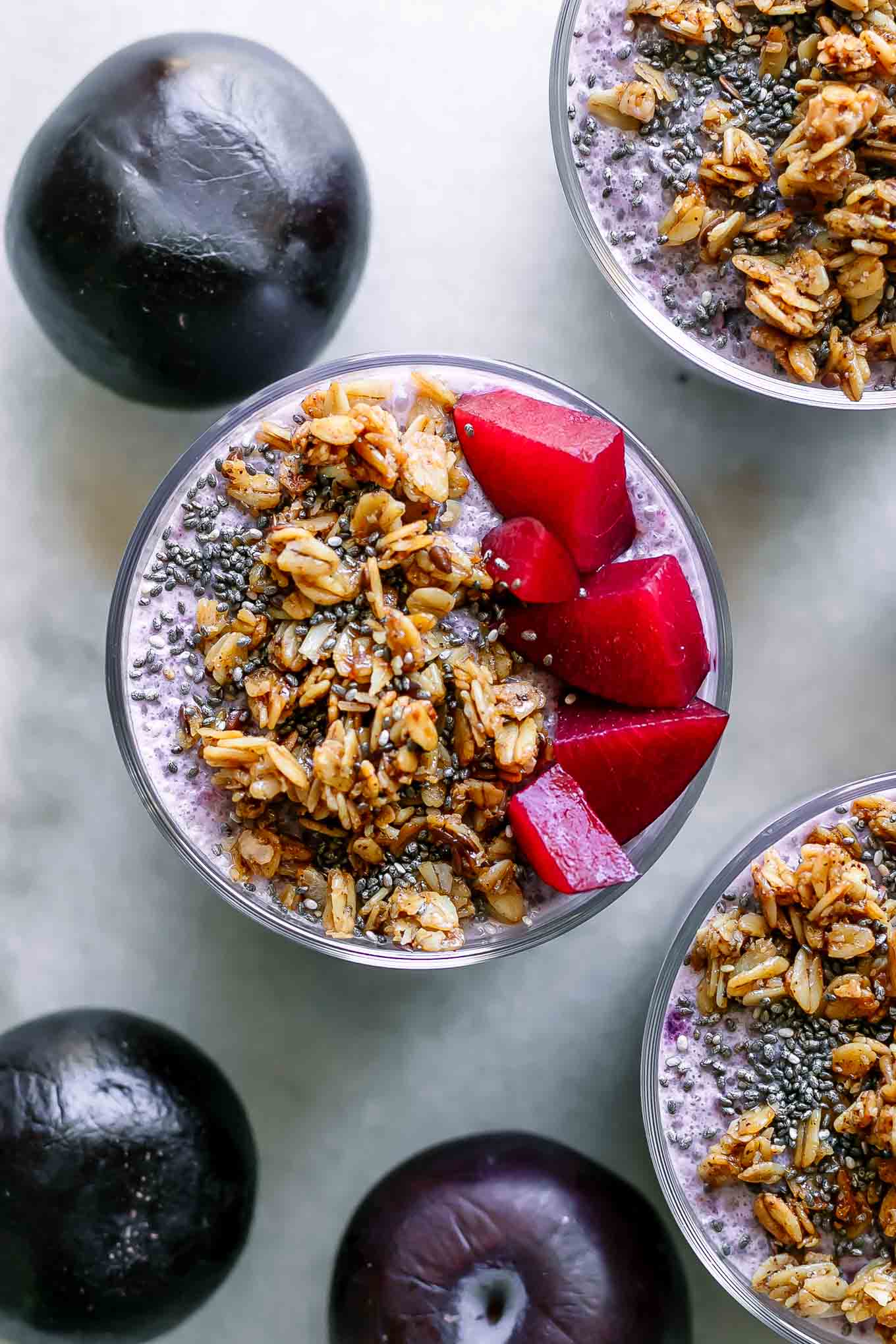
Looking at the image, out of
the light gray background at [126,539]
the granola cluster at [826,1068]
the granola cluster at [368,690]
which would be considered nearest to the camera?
the granola cluster at [368,690]

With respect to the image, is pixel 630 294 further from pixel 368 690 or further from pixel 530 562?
pixel 368 690

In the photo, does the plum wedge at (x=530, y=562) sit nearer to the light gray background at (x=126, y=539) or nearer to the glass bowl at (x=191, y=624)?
the glass bowl at (x=191, y=624)

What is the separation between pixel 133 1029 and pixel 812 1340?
1.00 meters

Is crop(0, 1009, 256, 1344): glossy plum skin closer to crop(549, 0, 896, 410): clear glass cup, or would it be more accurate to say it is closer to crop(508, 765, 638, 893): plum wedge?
crop(508, 765, 638, 893): plum wedge

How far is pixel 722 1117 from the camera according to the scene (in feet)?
5.21

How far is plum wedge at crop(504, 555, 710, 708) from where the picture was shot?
1453 millimetres

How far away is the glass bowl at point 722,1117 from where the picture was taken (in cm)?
160

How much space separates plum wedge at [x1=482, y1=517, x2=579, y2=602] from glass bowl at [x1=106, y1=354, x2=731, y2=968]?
0.69ft

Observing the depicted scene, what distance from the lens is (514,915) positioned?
4.99ft

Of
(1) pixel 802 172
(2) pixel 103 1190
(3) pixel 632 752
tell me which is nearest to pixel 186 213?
(1) pixel 802 172

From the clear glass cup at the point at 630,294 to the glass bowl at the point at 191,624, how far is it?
0.13m

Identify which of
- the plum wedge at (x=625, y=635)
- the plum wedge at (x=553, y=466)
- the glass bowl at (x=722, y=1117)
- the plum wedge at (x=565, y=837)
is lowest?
the glass bowl at (x=722, y=1117)

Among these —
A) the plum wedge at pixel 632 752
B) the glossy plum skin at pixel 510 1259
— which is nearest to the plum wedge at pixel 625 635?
the plum wedge at pixel 632 752

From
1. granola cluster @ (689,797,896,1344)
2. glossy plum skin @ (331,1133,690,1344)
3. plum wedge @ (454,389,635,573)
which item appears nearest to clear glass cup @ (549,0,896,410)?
plum wedge @ (454,389,635,573)
